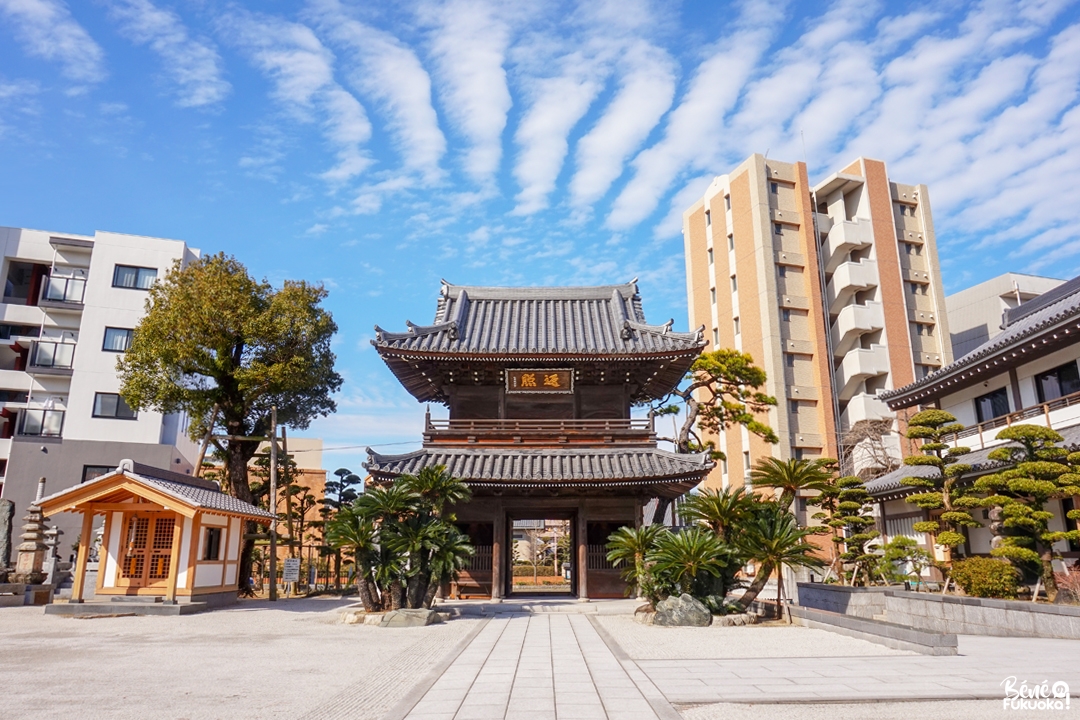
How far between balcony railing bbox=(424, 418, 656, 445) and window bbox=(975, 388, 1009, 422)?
1150 centimetres

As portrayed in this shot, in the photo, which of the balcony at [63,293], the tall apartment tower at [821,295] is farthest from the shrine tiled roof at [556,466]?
the balcony at [63,293]

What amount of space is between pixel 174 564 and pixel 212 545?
165 cm

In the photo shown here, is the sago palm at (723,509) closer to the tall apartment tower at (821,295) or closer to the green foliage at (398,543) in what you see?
the green foliage at (398,543)

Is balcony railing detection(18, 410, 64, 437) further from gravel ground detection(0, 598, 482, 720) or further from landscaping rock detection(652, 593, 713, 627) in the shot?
landscaping rock detection(652, 593, 713, 627)

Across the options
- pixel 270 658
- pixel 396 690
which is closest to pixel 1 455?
pixel 270 658

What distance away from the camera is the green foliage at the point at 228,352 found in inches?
939

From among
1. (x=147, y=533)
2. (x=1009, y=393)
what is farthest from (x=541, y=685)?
(x=1009, y=393)

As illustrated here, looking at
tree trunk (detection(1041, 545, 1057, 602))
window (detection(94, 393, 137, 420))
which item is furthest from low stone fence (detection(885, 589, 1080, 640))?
window (detection(94, 393, 137, 420))

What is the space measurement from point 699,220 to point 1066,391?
3358 centimetres

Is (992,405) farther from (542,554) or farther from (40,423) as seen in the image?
(40,423)

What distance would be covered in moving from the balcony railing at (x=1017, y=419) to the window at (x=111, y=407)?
3813cm

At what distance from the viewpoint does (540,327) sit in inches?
1012

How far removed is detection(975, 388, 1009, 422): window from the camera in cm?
2202

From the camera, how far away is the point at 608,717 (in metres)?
6.77
